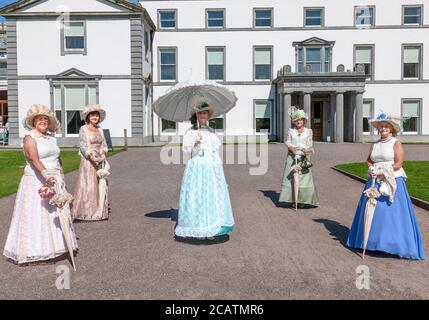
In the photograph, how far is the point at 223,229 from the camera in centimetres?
580

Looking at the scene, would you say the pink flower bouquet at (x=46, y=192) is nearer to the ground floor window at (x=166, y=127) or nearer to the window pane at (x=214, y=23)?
the ground floor window at (x=166, y=127)

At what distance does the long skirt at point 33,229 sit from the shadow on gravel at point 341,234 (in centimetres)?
361

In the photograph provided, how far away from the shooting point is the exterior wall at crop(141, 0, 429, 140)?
3088cm

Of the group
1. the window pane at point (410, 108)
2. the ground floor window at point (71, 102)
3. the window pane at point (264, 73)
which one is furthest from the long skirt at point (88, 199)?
the window pane at point (410, 108)

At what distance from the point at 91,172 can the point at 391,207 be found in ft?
15.9

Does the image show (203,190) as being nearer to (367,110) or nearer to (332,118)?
(332,118)

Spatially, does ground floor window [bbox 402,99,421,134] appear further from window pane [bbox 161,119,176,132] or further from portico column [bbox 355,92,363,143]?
window pane [bbox 161,119,176,132]

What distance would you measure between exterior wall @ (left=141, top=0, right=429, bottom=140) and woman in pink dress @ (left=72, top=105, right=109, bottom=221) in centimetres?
2393

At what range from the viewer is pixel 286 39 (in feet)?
102

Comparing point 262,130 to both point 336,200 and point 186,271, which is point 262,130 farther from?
point 186,271

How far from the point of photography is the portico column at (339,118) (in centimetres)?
2786

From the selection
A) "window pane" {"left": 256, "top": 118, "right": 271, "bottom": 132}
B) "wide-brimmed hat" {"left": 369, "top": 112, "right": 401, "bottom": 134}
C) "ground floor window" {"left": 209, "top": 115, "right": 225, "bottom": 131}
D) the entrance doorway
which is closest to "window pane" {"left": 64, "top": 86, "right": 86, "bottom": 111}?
"ground floor window" {"left": 209, "top": 115, "right": 225, "bottom": 131}

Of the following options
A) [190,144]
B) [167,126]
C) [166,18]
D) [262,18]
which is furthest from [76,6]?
[190,144]
